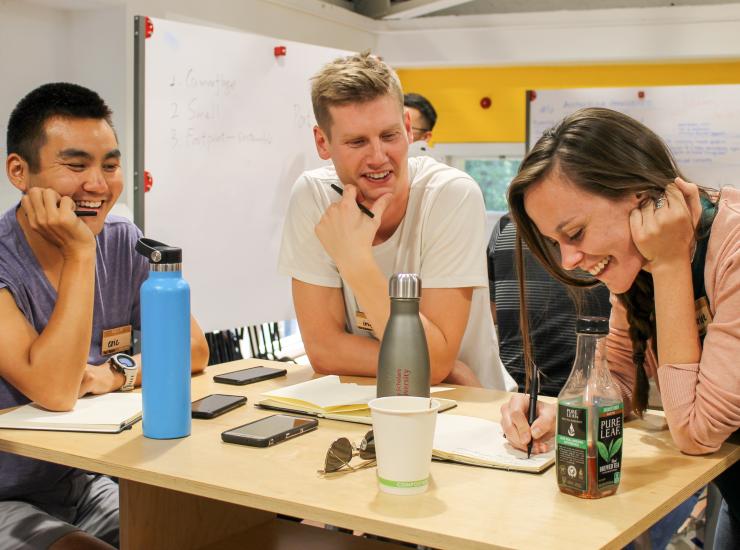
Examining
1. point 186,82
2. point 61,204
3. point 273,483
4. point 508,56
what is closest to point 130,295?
point 61,204

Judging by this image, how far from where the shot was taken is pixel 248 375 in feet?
6.79

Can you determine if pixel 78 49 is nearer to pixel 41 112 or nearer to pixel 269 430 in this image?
pixel 41 112

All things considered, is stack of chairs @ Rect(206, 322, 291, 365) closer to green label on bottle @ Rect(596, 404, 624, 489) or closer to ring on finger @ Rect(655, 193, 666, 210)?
ring on finger @ Rect(655, 193, 666, 210)

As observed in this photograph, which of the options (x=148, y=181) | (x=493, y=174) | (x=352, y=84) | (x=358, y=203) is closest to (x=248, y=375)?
(x=358, y=203)

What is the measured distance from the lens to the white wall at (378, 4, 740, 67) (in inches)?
206

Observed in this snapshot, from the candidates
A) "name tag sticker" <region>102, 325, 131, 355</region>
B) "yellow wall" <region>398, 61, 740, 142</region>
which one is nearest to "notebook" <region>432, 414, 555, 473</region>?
"name tag sticker" <region>102, 325, 131, 355</region>

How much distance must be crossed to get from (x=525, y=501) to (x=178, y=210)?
266cm

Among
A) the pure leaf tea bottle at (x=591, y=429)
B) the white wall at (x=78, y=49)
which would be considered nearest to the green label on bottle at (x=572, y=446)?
the pure leaf tea bottle at (x=591, y=429)

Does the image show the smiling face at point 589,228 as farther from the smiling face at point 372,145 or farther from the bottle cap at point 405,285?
the smiling face at point 372,145

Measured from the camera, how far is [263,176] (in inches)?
158

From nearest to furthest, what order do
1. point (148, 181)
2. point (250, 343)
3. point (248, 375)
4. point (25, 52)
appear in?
point (248, 375)
point (148, 181)
point (25, 52)
point (250, 343)

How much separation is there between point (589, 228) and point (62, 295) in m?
1.09

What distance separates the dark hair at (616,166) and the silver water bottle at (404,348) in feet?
0.84

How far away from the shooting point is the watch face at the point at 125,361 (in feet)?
6.31
